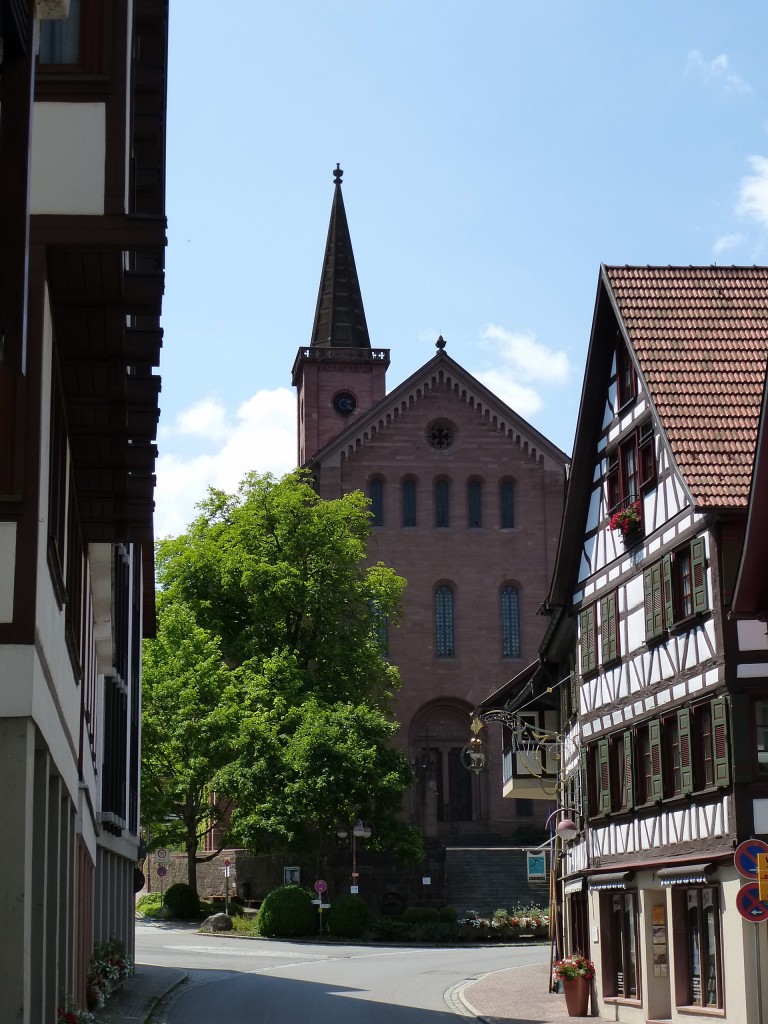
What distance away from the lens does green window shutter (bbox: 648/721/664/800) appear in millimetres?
22109

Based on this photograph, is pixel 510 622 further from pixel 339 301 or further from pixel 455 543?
pixel 339 301

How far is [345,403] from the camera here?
71312 millimetres

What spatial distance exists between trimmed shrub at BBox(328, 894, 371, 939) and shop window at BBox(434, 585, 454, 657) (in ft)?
63.4

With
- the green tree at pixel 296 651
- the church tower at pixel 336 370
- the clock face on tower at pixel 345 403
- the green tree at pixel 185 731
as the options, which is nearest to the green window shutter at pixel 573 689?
the green tree at pixel 296 651

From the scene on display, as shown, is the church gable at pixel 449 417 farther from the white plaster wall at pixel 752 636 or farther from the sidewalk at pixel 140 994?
the white plaster wall at pixel 752 636

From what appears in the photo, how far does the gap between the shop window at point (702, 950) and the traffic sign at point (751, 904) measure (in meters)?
6.36

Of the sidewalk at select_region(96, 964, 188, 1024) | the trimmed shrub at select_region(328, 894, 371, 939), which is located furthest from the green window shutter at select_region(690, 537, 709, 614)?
the trimmed shrub at select_region(328, 894, 371, 939)

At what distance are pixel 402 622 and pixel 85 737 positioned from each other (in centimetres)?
4206

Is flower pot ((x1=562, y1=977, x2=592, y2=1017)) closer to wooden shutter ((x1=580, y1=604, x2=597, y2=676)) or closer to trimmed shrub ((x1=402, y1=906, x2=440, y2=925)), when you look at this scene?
wooden shutter ((x1=580, y1=604, x2=597, y2=676))

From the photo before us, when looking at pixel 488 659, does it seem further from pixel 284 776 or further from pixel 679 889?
pixel 679 889

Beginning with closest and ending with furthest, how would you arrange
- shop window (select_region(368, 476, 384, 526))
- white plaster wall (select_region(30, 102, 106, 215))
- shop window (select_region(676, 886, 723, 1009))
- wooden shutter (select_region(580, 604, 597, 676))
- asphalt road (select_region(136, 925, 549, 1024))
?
white plaster wall (select_region(30, 102, 106, 215)), shop window (select_region(676, 886, 723, 1009)), asphalt road (select_region(136, 925, 549, 1024)), wooden shutter (select_region(580, 604, 597, 676)), shop window (select_region(368, 476, 384, 526))

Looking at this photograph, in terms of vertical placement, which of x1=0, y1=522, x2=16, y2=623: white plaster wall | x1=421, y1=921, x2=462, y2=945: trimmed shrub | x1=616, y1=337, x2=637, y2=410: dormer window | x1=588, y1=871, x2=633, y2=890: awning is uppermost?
x1=616, y1=337, x2=637, y2=410: dormer window

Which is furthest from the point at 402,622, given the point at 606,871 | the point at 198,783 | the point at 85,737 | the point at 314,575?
the point at 85,737

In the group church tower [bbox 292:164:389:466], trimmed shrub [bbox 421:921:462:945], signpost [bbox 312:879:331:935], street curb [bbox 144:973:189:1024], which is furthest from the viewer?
church tower [bbox 292:164:389:466]
